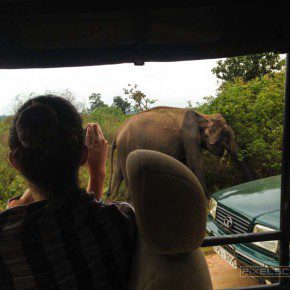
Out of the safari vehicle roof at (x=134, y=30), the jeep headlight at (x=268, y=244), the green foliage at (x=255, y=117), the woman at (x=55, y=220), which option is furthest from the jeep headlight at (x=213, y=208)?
the woman at (x=55, y=220)

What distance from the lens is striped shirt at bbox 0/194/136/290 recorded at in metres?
0.81

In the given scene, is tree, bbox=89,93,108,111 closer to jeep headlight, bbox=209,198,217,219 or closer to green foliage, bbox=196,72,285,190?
jeep headlight, bbox=209,198,217,219

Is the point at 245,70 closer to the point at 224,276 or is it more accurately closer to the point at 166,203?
the point at 224,276

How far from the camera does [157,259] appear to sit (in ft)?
2.89

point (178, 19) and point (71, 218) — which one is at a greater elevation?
point (178, 19)

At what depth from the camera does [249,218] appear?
2.43 m

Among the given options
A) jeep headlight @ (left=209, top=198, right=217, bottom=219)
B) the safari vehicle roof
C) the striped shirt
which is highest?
the safari vehicle roof

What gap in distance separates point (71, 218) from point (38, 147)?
182 millimetres

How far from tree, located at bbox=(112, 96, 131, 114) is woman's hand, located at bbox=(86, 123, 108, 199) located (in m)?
0.99

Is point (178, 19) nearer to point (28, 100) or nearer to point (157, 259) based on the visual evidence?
point (28, 100)

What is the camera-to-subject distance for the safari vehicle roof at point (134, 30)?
108cm

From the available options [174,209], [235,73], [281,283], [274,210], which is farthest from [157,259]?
[235,73]

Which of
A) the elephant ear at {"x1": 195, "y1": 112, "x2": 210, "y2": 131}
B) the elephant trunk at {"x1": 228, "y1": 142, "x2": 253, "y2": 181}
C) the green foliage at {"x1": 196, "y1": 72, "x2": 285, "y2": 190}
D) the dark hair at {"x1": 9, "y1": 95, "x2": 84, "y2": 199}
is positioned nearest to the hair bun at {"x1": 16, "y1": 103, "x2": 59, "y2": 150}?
the dark hair at {"x1": 9, "y1": 95, "x2": 84, "y2": 199}

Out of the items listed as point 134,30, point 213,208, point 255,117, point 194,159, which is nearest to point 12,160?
point 134,30
